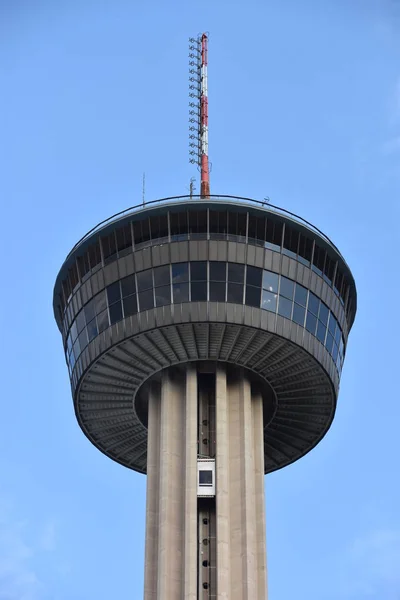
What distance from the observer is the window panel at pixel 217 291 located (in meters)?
79.0

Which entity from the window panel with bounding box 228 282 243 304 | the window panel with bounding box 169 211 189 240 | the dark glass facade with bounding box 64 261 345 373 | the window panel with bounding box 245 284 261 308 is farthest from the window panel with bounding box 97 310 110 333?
the window panel with bounding box 245 284 261 308

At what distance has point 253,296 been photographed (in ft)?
261

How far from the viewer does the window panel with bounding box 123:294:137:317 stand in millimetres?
79875

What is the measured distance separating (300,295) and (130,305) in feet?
35.0

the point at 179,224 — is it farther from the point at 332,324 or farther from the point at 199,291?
the point at 332,324

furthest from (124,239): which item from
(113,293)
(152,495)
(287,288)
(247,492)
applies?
(247,492)

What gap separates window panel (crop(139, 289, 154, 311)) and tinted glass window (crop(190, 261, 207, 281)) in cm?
276

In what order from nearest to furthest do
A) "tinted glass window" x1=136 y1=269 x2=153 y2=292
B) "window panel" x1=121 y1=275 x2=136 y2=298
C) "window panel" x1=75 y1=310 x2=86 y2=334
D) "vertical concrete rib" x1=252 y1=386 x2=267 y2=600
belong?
"vertical concrete rib" x1=252 y1=386 x2=267 y2=600 → "tinted glass window" x1=136 y1=269 x2=153 y2=292 → "window panel" x1=121 y1=275 x2=136 y2=298 → "window panel" x1=75 y1=310 x2=86 y2=334

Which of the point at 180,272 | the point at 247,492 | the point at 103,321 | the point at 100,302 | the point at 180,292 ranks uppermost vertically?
the point at 180,272

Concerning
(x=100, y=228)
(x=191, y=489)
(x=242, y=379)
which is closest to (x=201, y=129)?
(x=100, y=228)

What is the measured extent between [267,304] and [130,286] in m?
8.54

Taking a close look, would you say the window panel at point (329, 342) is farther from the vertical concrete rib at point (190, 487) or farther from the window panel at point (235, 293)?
the vertical concrete rib at point (190, 487)

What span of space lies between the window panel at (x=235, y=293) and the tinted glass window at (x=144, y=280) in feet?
16.2

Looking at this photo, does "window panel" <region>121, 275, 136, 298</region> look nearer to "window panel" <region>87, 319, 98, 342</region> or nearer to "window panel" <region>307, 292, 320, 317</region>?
"window panel" <region>87, 319, 98, 342</region>
